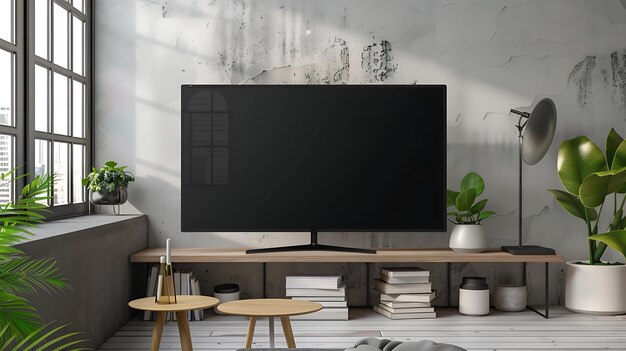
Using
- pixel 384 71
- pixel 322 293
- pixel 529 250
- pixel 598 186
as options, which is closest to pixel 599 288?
pixel 529 250

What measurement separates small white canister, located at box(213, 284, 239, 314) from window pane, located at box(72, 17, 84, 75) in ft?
5.27

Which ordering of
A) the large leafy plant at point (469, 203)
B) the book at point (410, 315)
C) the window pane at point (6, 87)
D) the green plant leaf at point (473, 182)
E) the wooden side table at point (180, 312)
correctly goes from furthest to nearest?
the green plant leaf at point (473, 182)
the large leafy plant at point (469, 203)
the book at point (410, 315)
the window pane at point (6, 87)
the wooden side table at point (180, 312)

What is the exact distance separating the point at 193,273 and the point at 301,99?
1.31m

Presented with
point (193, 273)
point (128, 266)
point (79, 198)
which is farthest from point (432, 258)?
point (79, 198)

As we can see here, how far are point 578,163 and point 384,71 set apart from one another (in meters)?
1.34

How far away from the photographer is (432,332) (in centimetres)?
375

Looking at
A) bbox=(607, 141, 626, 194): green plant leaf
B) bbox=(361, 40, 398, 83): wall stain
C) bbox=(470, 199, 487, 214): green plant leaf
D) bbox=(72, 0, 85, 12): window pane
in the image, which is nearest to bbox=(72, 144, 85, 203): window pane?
bbox=(72, 0, 85, 12): window pane

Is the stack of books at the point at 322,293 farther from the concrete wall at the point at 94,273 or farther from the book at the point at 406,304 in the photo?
the concrete wall at the point at 94,273

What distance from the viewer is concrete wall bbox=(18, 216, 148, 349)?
280cm

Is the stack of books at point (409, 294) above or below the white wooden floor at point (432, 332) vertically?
above

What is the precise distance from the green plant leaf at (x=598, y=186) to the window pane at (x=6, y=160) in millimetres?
3015

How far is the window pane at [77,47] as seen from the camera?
4.20 m

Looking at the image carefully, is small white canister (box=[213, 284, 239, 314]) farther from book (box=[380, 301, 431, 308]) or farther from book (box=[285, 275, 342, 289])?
book (box=[380, 301, 431, 308])

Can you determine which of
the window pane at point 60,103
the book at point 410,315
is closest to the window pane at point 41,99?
the window pane at point 60,103
